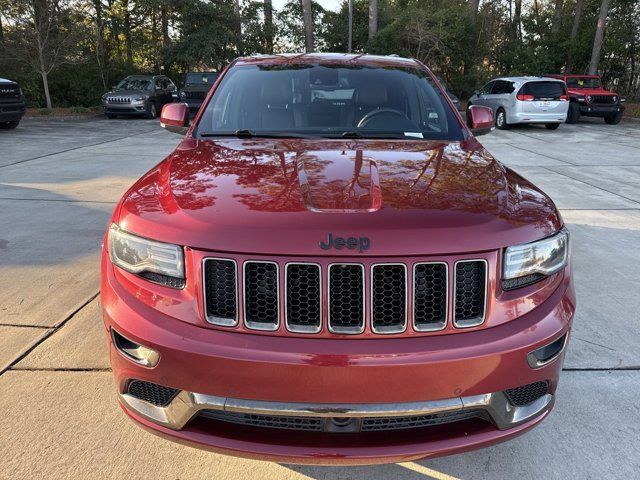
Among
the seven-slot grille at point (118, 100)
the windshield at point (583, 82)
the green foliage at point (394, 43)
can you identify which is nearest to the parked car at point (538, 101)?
the windshield at point (583, 82)

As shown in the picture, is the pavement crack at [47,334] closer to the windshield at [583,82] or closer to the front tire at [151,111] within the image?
the front tire at [151,111]

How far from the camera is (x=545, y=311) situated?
190 cm

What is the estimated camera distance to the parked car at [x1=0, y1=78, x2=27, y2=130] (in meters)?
13.2

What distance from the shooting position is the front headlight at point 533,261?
187 cm

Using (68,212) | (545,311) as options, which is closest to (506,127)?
(68,212)

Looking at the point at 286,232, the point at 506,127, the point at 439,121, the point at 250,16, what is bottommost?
the point at 506,127

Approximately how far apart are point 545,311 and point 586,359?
1.40 metres

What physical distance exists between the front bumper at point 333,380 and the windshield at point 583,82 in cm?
2025

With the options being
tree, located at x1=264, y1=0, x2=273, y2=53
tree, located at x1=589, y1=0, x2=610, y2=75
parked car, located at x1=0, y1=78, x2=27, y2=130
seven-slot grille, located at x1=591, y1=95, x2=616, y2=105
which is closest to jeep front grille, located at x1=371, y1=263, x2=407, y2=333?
parked car, located at x1=0, y1=78, x2=27, y2=130

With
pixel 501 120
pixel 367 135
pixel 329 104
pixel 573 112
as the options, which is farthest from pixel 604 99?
pixel 367 135

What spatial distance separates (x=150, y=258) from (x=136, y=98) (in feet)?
63.1

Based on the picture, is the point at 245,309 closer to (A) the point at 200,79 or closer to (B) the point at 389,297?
(B) the point at 389,297

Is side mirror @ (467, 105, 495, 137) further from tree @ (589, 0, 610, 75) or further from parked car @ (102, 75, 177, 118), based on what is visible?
tree @ (589, 0, 610, 75)

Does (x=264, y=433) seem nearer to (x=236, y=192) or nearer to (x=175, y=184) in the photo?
(x=236, y=192)
